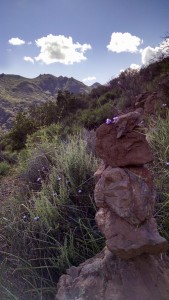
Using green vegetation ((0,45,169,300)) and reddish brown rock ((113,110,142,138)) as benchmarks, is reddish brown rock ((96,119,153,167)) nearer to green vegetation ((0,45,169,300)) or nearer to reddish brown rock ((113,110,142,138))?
reddish brown rock ((113,110,142,138))

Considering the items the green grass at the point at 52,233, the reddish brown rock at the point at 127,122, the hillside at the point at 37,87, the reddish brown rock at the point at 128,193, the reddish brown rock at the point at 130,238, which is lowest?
the green grass at the point at 52,233

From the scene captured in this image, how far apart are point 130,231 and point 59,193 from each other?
6.89ft

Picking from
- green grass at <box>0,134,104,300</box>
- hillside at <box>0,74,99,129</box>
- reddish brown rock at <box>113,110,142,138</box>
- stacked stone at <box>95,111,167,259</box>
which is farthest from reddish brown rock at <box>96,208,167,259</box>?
hillside at <box>0,74,99,129</box>

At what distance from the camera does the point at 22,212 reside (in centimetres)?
412

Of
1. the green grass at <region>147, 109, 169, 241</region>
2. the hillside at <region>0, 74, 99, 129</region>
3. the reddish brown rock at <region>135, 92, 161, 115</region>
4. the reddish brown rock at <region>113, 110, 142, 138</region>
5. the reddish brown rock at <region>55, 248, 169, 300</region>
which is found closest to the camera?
the reddish brown rock at <region>55, 248, 169, 300</region>

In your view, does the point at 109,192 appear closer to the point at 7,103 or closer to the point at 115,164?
the point at 115,164

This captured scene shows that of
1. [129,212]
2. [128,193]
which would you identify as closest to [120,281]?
[129,212]

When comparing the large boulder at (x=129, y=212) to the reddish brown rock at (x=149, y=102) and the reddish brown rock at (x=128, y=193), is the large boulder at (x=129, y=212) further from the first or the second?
the reddish brown rock at (x=149, y=102)

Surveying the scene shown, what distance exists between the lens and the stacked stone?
89.2 inches

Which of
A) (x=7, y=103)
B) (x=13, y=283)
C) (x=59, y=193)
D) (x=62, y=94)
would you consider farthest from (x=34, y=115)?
(x=7, y=103)

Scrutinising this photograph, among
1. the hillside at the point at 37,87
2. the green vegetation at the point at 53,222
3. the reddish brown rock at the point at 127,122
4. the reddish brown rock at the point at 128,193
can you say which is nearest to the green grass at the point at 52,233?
the green vegetation at the point at 53,222

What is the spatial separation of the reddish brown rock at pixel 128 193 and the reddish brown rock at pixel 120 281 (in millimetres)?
285

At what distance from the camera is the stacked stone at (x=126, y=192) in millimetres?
2266

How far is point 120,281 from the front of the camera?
89.4 inches
